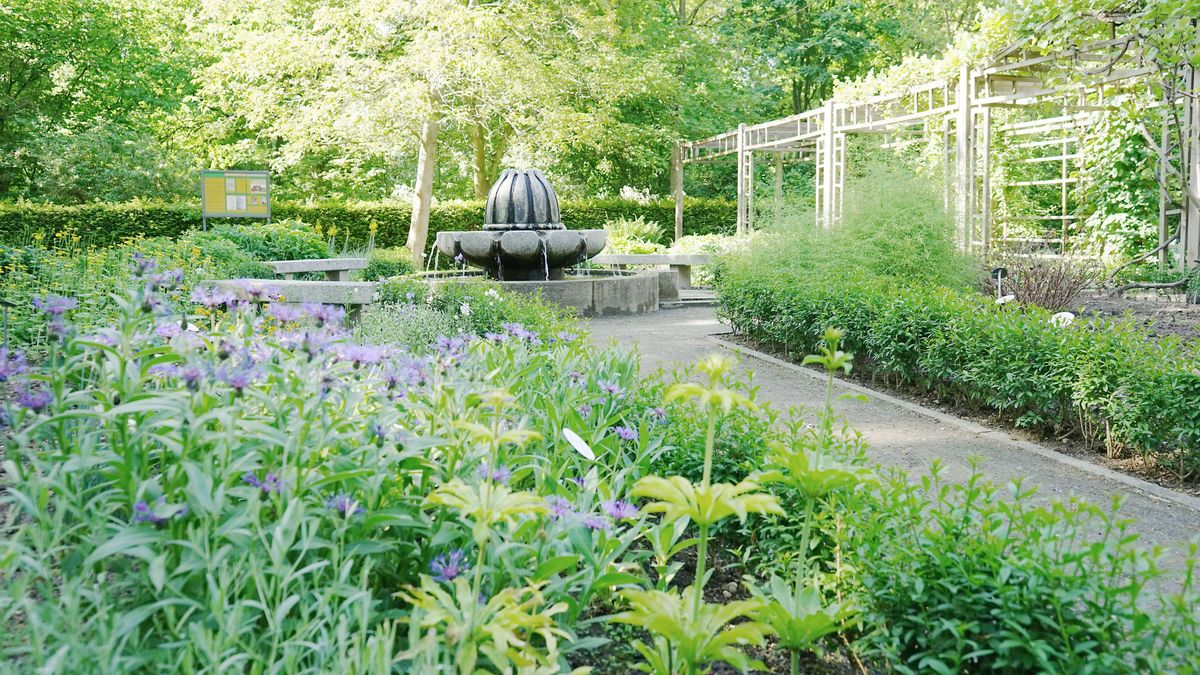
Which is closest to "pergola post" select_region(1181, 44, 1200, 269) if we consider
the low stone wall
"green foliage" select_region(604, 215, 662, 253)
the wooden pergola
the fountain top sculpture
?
the wooden pergola

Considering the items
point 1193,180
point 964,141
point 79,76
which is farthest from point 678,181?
point 79,76

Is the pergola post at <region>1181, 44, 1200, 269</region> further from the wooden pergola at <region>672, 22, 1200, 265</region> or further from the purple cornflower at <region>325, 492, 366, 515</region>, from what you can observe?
the purple cornflower at <region>325, 492, 366, 515</region>

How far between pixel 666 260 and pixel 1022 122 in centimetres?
728

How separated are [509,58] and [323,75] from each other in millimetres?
3995

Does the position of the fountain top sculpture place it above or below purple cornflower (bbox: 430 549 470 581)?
above

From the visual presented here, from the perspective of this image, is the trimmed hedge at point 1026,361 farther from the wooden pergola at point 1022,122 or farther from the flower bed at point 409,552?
the wooden pergola at point 1022,122

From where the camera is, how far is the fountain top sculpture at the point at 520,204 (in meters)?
11.7

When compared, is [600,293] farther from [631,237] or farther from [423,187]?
[423,187]

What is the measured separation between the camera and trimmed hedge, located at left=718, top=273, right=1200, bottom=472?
15.1 ft

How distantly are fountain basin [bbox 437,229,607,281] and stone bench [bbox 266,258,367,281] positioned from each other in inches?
47.1

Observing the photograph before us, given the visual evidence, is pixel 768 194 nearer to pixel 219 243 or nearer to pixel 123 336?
pixel 219 243

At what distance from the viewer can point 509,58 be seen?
51.7ft

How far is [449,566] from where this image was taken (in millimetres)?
2227

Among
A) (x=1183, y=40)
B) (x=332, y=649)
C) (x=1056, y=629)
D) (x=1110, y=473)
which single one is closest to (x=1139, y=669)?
(x=1056, y=629)
